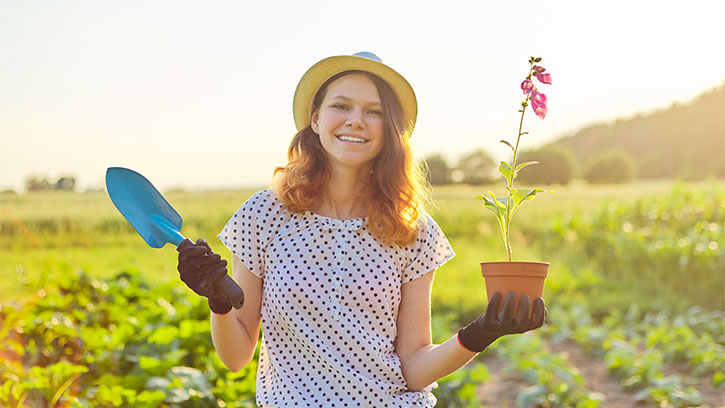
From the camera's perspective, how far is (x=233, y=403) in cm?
238

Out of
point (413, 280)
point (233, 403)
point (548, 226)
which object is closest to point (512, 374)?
point (233, 403)

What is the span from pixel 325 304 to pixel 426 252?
1.10 ft

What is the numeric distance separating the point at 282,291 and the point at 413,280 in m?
0.37

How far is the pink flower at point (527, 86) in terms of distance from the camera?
1.70 m

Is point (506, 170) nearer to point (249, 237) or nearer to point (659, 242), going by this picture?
point (249, 237)

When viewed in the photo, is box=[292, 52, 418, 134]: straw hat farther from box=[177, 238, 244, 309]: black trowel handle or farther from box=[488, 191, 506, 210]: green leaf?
box=[177, 238, 244, 309]: black trowel handle

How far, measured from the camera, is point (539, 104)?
66.6 inches

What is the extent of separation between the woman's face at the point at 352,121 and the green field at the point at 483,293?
1.07 feet

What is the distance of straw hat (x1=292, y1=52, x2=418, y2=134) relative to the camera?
1.84m

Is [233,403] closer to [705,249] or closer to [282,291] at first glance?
[282,291]

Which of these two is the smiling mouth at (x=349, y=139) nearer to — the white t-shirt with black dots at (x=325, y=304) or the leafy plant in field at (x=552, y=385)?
the white t-shirt with black dots at (x=325, y=304)

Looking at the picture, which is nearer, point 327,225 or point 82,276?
point 327,225

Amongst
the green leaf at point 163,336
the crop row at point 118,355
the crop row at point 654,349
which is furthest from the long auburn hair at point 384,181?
the crop row at point 654,349

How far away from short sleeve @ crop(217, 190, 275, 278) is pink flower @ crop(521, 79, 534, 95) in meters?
0.75
